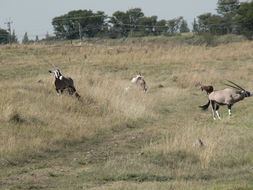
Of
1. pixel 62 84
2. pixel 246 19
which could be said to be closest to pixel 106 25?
pixel 246 19

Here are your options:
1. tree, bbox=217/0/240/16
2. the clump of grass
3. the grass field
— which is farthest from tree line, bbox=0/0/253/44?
the clump of grass

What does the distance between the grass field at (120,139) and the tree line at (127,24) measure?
41072 millimetres

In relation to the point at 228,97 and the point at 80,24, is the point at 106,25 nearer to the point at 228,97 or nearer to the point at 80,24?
the point at 80,24

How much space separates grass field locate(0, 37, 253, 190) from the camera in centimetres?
845

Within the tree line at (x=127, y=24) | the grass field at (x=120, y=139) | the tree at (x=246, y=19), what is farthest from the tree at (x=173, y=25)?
the grass field at (x=120, y=139)

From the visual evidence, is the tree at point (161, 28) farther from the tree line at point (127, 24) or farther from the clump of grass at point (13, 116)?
the clump of grass at point (13, 116)

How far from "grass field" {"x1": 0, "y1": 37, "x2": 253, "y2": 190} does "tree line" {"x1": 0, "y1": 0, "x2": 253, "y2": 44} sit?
41.1 meters

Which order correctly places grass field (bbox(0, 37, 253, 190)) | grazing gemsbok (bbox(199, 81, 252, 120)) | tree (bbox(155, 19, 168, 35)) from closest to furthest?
grass field (bbox(0, 37, 253, 190)) < grazing gemsbok (bbox(199, 81, 252, 120)) < tree (bbox(155, 19, 168, 35))

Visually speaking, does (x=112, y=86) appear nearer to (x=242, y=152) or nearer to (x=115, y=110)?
(x=115, y=110)

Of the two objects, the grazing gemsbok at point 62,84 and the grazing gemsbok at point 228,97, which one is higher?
the grazing gemsbok at point 62,84

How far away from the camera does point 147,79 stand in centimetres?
2442

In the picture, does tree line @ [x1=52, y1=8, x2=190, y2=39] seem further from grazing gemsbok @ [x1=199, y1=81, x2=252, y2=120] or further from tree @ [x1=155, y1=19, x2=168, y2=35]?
grazing gemsbok @ [x1=199, y1=81, x2=252, y2=120]

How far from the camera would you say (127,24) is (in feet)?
237

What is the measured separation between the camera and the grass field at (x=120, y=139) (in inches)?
332
